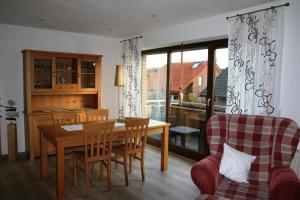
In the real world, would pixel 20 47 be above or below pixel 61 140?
above

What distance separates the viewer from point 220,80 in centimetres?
387

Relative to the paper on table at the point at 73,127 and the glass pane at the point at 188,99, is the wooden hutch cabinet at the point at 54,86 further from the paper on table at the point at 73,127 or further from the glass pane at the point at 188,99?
the glass pane at the point at 188,99

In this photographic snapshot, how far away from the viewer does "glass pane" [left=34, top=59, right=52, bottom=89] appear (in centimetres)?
428

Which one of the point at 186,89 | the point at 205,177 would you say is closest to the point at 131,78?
the point at 186,89

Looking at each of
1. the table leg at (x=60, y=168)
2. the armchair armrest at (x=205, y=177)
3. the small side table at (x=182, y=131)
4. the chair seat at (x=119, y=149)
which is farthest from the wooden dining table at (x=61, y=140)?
the armchair armrest at (x=205, y=177)

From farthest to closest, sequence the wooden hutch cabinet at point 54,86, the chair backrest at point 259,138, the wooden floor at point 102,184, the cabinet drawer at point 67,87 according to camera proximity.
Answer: the cabinet drawer at point 67,87, the wooden hutch cabinet at point 54,86, the wooden floor at point 102,184, the chair backrest at point 259,138

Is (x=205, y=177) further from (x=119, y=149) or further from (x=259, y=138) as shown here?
(x=119, y=149)

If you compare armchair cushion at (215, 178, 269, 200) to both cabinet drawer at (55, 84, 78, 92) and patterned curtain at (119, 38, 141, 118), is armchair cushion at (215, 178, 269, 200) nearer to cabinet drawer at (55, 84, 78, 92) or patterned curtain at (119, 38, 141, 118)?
patterned curtain at (119, 38, 141, 118)

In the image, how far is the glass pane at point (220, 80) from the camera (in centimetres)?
380

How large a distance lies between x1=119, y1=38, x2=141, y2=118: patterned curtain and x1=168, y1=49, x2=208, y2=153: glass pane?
0.70 meters

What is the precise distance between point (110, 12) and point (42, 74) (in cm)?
185

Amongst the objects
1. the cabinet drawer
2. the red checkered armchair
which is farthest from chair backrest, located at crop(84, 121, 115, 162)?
the cabinet drawer

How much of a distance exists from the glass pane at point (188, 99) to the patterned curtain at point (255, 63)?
0.89 m

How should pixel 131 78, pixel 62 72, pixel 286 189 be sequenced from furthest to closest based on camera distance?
pixel 131 78, pixel 62 72, pixel 286 189
